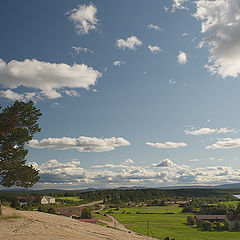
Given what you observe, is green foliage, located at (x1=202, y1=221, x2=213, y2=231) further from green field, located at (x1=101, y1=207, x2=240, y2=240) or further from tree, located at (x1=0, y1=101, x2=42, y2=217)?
tree, located at (x1=0, y1=101, x2=42, y2=217)

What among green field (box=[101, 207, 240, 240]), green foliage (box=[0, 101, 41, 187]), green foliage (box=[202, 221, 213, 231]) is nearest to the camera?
green foliage (box=[0, 101, 41, 187])

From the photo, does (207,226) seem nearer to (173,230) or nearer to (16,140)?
(173,230)

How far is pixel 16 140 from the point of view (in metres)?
29.5

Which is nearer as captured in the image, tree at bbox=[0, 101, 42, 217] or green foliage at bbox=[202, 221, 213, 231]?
tree at bbox=[0, 101, 42, 217]

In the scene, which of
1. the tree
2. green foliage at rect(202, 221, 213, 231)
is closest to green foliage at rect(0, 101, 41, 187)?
the tree

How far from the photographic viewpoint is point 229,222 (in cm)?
7675

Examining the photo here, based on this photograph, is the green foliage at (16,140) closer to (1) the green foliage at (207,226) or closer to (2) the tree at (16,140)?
(2) the tree at (16,140)

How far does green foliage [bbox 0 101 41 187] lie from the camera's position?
2848 centimetres

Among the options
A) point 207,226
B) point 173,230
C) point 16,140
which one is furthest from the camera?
point 207,226

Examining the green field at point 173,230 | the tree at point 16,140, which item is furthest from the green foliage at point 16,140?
the green field at point 173,230

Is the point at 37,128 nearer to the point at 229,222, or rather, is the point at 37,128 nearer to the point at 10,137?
the point at 10,137

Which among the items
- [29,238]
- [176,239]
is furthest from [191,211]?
[29,238]

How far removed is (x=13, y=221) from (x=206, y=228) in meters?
63.0

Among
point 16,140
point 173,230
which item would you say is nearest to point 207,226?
point 173,230
